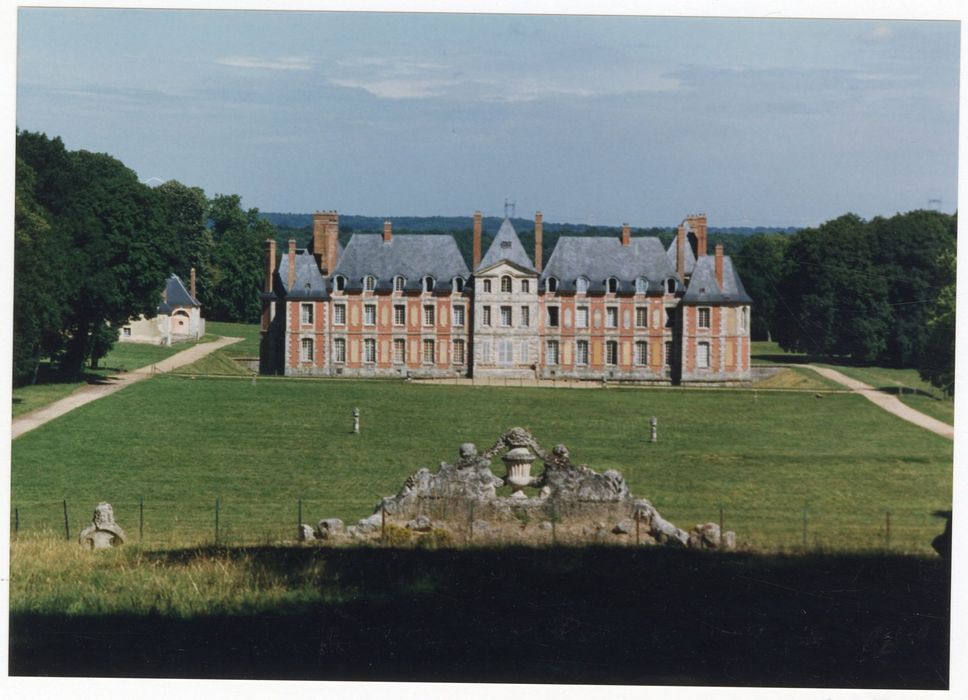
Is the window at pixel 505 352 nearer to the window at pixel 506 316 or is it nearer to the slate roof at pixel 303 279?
the window at pixel 506 316

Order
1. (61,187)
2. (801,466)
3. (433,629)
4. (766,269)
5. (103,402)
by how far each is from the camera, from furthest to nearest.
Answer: (766,269), (61,187), (103,402), (801,466), (433,629)

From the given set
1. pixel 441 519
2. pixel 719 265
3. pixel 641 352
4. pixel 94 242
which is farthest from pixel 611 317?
pixel 441 519

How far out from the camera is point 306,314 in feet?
131

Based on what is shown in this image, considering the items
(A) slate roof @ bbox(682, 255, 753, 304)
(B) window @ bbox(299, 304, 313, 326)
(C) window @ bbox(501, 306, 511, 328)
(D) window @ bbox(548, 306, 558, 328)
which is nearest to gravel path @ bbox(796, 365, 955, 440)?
(A) slate roof @ bbox(682, 255, 753, 304)

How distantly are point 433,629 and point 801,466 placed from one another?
14.9 m

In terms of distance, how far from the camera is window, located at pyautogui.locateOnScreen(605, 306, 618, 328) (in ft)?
135

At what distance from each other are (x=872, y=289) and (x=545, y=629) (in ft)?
66.6

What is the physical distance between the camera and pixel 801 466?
27.9 meters

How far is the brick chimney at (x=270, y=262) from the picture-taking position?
123ft

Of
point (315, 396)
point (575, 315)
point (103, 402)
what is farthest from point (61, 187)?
point (575, 315)

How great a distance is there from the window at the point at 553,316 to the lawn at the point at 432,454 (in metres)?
5.67

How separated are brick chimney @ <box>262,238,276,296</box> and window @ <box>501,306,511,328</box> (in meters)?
7.30

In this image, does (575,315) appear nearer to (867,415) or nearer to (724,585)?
(867,415)

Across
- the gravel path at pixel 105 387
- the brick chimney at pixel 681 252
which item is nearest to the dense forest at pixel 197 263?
the gravel path at pixel 105 387
